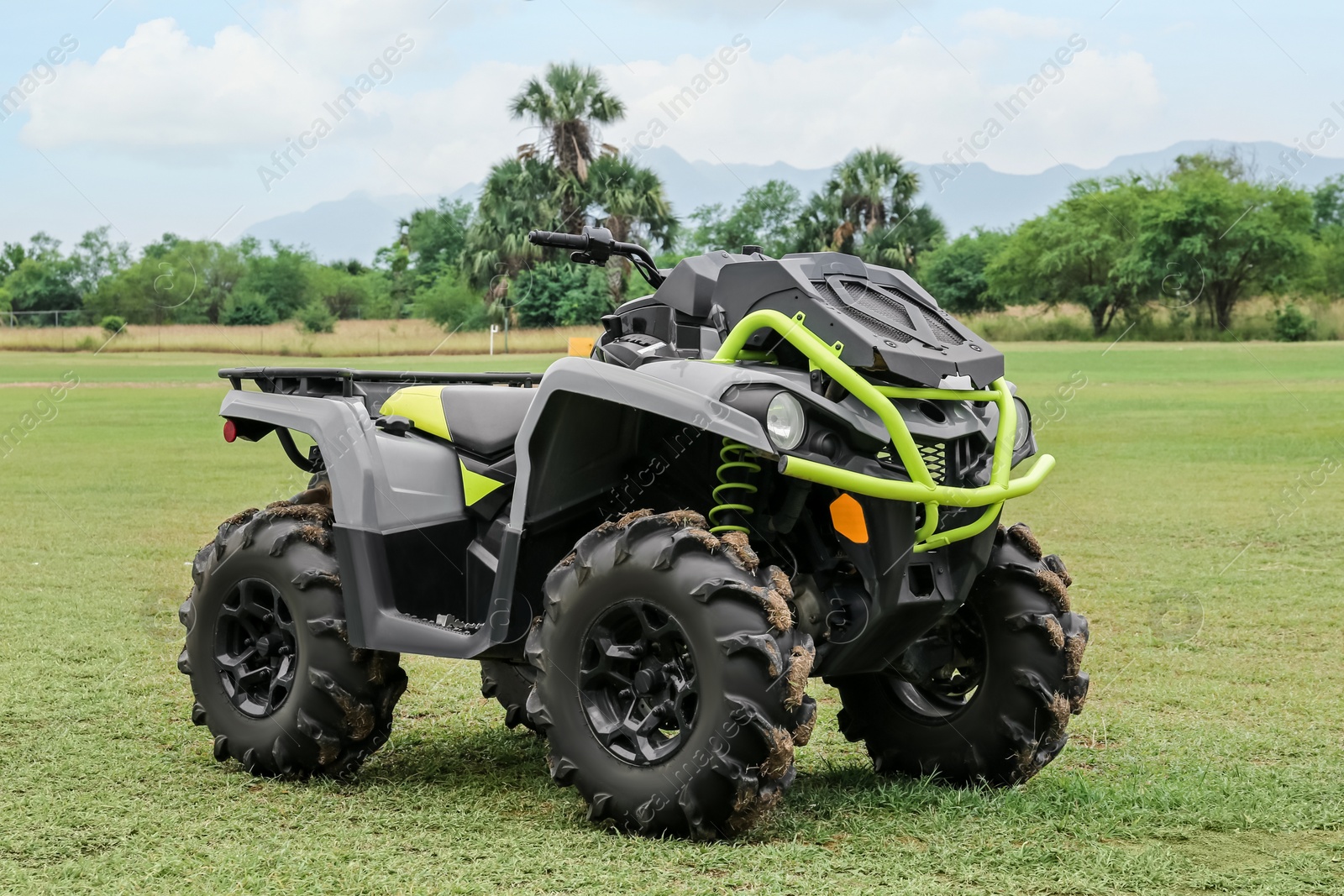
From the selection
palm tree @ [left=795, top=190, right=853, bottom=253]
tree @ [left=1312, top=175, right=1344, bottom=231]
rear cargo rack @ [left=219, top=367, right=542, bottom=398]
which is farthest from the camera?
tree @ [left=1312, top=175, right=1344, bottom=231]

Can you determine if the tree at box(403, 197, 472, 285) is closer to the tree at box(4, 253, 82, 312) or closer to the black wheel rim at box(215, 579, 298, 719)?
the tree at box(4, 253, 82, 312)

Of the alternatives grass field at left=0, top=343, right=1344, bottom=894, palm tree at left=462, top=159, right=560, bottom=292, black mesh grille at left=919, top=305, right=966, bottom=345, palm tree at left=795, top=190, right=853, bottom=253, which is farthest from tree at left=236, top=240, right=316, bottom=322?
black mesh grille at left=919, top=305, right=966, bottom=345

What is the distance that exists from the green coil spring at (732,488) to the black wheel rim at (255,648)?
5.80 ft

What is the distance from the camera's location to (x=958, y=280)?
81375mm

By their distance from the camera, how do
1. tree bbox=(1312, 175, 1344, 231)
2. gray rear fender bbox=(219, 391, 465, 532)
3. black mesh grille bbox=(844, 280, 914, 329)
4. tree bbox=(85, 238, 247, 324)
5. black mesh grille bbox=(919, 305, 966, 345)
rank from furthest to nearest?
tree bbox=(1312, 175, 1344, 231), tree bbox=(85, 238, 247, 324), gray rear fender bbox=(219, 391, 465, 532), black mesh grille bbox=(919, 305, 966, 345), black mesh grille bbox=(844, 280, 914, 329)

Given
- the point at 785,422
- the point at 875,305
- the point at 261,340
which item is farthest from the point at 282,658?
the point at 261,340

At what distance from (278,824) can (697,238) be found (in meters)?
68.1

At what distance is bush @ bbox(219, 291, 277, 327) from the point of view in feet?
214

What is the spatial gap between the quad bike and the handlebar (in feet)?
0.05

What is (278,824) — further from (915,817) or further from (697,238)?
(697,238)

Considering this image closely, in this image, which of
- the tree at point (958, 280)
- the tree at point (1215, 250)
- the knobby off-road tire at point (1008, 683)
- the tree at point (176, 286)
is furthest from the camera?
the tree at point (958, 280)

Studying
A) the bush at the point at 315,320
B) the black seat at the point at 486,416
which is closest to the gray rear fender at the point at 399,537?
the black seat at the point at 486,416

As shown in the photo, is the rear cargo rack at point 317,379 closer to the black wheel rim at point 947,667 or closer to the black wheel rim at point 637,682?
the black wheel rim at point 637,682

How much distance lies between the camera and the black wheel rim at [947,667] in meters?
5.21
